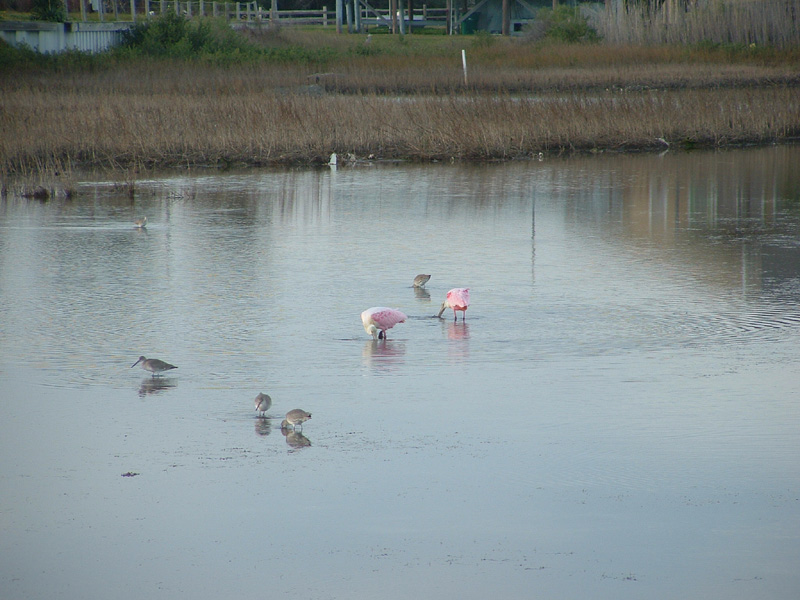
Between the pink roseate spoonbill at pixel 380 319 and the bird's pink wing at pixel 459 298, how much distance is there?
526mm

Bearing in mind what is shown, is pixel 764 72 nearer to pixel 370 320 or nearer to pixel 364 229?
pixel 364 229

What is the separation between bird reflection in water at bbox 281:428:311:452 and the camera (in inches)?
219

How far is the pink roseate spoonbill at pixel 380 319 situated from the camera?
24.9 feet

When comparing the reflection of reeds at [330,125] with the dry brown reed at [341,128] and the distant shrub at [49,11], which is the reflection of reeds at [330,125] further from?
the distant shrub at [49,11]

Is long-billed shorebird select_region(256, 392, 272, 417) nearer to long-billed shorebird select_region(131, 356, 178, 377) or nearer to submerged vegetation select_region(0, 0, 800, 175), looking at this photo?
long-billed shorebird select_region(131, 356, 178, 377)

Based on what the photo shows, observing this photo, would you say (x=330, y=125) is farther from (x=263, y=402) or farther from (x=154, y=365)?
(x=263, y=402)

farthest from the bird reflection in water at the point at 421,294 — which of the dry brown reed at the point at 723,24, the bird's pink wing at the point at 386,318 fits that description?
the dry brown reed at the point at 723,24

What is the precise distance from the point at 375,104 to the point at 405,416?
16.6 meters

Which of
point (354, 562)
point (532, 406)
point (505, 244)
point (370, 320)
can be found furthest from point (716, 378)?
point (505, 244)

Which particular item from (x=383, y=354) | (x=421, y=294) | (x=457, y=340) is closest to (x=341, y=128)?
(x=421, y=294)

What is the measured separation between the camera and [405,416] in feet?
19.8

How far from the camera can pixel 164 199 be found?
15477 millimetres

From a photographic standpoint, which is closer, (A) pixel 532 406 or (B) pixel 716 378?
(A) pixel 532 406

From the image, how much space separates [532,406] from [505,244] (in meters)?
5.53
